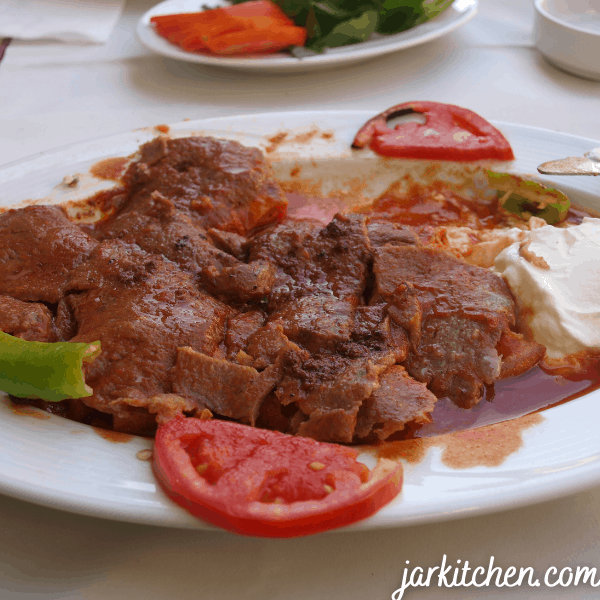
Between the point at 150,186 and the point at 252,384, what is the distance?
54.2 inches

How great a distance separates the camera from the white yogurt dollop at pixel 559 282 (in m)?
2.16

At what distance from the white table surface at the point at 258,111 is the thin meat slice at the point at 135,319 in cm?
41

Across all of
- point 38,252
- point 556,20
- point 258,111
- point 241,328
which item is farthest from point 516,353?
point 556,20

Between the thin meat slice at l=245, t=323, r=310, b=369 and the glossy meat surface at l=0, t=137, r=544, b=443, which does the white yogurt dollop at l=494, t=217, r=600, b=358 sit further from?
the thin meat slice at l=245, t=323, r=310, b=369

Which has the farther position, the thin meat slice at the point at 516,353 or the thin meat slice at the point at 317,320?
the thin meat slice at the point at 516,353

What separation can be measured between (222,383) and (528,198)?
188 cm

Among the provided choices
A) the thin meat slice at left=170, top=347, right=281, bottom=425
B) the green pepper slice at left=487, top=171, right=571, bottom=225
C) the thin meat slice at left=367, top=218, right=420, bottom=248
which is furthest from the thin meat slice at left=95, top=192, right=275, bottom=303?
the green pepper slice at left=487, top=171, right=571, bottom=225

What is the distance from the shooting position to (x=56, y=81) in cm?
458

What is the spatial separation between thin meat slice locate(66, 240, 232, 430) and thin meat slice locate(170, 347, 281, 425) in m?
0.06

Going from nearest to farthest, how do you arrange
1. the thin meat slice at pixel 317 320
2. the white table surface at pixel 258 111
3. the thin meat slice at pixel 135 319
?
1. the white table surface at pixel 258 111
2. the thin meat slice at pixel 135 319
3. the thin meat slice at pixel 317 320

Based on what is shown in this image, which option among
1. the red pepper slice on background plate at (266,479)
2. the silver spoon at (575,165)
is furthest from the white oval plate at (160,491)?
the silver spoon at (575,165)

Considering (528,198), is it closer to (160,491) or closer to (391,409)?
(391,409)

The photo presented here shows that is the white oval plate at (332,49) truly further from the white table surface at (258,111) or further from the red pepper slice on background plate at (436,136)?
the red pepper slice on background plate at (436,136)

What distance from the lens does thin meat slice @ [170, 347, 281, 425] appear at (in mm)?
1843
